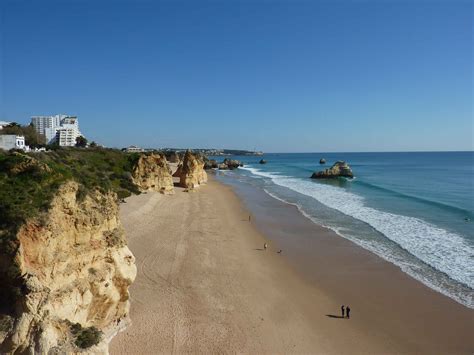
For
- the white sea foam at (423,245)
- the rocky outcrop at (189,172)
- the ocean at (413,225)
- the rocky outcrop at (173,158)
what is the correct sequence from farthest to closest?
the rocky outcrop at (173,158) → the rocky outcrop at (189,172) → the ocean at (413,225) → the white sea foam at (423,245)

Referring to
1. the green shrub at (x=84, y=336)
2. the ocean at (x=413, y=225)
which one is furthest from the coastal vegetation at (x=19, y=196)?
the ocean at (x=413, y=225)

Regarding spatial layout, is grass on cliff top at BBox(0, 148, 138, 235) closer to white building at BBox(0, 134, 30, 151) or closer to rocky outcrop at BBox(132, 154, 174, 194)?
white building at BBox(0, 134, 30, 151)

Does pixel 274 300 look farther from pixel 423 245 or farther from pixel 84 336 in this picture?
pixel 423 245

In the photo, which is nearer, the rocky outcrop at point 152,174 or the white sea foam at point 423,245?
the white sea foam at point 423,245

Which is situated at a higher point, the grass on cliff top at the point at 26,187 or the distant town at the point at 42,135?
the distant town at the point at 42,135

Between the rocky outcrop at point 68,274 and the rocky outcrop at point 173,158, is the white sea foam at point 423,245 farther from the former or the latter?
the rocky outcrop at point 173,158

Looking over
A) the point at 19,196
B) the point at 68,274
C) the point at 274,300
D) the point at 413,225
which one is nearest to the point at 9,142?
the point at 19,196
